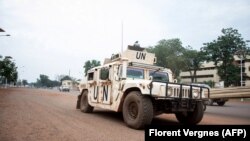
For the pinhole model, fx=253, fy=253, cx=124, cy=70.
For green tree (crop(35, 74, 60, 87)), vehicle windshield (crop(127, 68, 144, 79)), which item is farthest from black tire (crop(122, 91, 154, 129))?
green tree (crop(35, 74, 60, 87))

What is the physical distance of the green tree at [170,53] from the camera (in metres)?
54.8

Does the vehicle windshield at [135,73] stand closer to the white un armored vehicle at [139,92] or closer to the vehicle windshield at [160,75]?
the white un armored vehicle at [139,92]

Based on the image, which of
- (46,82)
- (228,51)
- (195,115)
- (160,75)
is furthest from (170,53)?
(46,82)

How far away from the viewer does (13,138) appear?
5246 mm

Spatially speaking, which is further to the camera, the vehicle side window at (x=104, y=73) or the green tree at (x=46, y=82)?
the green tree at (x=46, y=82)

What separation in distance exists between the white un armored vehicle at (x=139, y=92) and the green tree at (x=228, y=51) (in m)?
43.3

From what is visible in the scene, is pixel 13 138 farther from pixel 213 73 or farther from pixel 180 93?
pixel 213 73

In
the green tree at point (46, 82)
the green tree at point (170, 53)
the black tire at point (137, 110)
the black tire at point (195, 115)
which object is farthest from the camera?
the green tree at point (46, 82)

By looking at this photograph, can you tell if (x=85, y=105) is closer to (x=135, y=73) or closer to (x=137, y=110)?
(x=135, y=73)

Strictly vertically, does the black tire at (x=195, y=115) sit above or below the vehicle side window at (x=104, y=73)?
below

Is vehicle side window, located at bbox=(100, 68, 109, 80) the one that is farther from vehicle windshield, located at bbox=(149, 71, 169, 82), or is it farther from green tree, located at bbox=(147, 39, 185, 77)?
green tree, located at bbox=(147, 39, 185, 77)

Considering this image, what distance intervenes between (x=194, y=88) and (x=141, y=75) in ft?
6.40

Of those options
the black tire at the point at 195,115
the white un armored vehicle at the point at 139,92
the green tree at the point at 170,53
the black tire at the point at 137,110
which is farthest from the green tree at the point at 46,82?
the black tire at the point at 137,110

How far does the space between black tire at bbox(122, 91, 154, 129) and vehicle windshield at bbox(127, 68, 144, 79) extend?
45.6 inches
